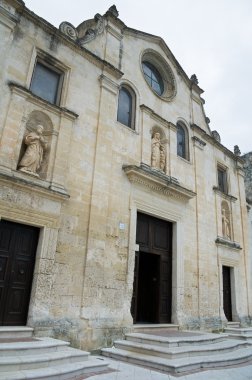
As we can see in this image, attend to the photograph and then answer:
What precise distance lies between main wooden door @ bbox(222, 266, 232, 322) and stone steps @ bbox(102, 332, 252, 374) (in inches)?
174

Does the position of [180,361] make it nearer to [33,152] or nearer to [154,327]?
[154,327]

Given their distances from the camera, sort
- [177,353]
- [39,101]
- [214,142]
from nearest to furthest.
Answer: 1. [177,353]
2. [39,101]
3. [214,142]

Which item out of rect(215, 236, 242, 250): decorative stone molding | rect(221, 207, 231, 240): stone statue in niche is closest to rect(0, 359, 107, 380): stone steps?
rect(215, 236, 242, 250): decorative stone molding

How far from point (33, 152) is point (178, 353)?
5.47m

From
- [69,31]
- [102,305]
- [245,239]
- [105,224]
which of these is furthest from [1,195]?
[245,239]

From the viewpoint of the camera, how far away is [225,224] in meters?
13.3

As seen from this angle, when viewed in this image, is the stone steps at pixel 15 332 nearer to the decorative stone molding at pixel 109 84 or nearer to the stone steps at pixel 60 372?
the stone steps at pixel 60 372

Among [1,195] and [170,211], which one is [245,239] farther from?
[1,195]

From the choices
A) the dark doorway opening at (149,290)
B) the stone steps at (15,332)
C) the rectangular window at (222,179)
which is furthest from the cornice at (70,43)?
the stone steps at (15,332)

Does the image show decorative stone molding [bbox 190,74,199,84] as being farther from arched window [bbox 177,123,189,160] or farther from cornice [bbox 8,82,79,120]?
cornice [bbox 8,82,79,120]

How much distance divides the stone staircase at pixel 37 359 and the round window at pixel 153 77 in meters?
9.65

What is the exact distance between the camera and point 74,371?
5016 millimetres

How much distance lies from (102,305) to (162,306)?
111 inches

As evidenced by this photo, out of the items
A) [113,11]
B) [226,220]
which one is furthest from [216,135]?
[113,11]
